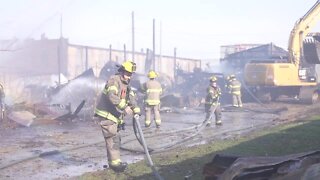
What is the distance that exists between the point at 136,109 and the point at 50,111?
8857 millimetres

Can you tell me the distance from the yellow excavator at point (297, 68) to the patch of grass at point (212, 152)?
11.3 metres

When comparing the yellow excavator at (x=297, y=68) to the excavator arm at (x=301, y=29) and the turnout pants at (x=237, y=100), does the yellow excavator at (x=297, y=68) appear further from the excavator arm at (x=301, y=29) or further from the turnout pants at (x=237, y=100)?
the turnout pants at (x=237, y=100)

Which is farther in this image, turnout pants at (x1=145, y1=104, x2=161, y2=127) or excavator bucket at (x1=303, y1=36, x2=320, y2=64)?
excavator bucket at (x1=303, y1=36, x2=320, y2=64)

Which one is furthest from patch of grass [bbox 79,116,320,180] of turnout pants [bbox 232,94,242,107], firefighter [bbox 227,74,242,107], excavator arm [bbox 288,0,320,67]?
excavator arm [bbox 288,0,320,67]

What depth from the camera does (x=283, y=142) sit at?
8.17 meters

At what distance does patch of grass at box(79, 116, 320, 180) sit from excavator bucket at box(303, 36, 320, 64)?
11812 millimetres

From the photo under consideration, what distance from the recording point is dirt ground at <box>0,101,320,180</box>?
7035 millimetres

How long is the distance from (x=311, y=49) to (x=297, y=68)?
119 centimetres

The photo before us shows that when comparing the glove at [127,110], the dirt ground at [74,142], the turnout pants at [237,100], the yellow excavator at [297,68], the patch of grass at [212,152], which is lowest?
the dirt ground at [74,142]

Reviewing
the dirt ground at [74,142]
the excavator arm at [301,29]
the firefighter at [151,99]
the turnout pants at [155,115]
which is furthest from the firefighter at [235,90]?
the turnout pants at [155,115]

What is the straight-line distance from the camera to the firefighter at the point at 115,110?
6559mm

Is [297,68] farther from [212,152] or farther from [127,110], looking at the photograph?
[127,110]

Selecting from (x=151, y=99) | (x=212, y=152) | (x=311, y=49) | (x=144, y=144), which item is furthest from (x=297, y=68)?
(x=144, y=144)

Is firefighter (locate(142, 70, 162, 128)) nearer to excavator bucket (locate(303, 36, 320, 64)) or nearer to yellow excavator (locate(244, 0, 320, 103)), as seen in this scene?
yellow excavator (locate(244, 0, 320, 103))
